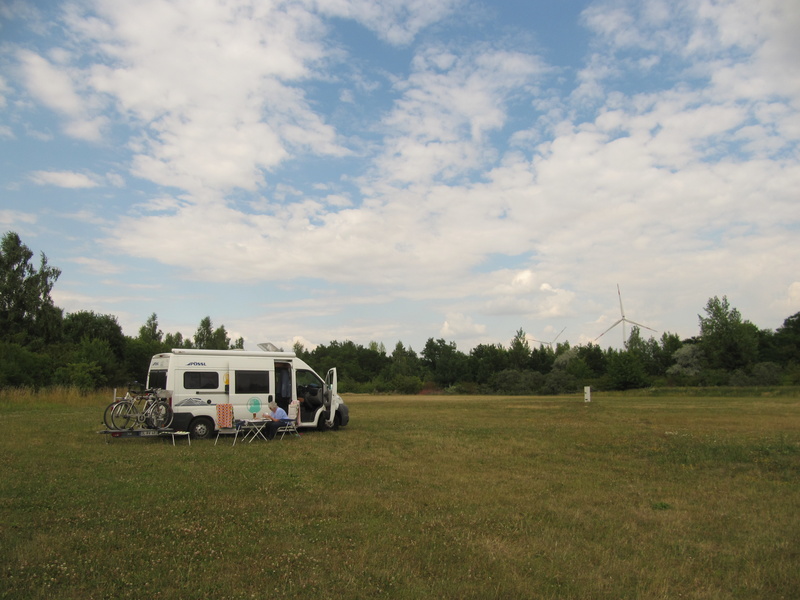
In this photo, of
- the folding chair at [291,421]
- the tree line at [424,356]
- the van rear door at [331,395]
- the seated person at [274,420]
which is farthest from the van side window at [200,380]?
the tree line at [424,356]

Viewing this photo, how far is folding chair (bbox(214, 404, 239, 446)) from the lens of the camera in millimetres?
16250

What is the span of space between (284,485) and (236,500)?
4.37 ft

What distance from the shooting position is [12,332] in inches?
2234

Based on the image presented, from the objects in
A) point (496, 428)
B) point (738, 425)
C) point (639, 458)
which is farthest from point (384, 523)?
point (738, 425)

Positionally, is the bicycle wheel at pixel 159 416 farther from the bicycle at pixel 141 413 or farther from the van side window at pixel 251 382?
the van side window at pixel 251 382

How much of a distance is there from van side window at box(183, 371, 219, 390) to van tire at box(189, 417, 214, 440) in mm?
941

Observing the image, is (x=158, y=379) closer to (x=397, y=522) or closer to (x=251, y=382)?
(x=251, y=382)

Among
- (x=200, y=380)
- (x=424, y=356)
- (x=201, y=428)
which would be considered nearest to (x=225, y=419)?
(x=201, y=428)

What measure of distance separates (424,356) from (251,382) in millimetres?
112997

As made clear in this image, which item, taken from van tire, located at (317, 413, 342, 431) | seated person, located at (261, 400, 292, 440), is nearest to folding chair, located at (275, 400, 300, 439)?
seated person, located at (261, 400, 292, 440)

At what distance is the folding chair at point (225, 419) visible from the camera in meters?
16.2

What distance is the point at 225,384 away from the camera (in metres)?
16.9

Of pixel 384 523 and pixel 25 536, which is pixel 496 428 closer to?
pixel 384 523

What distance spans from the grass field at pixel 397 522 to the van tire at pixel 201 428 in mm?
2059
